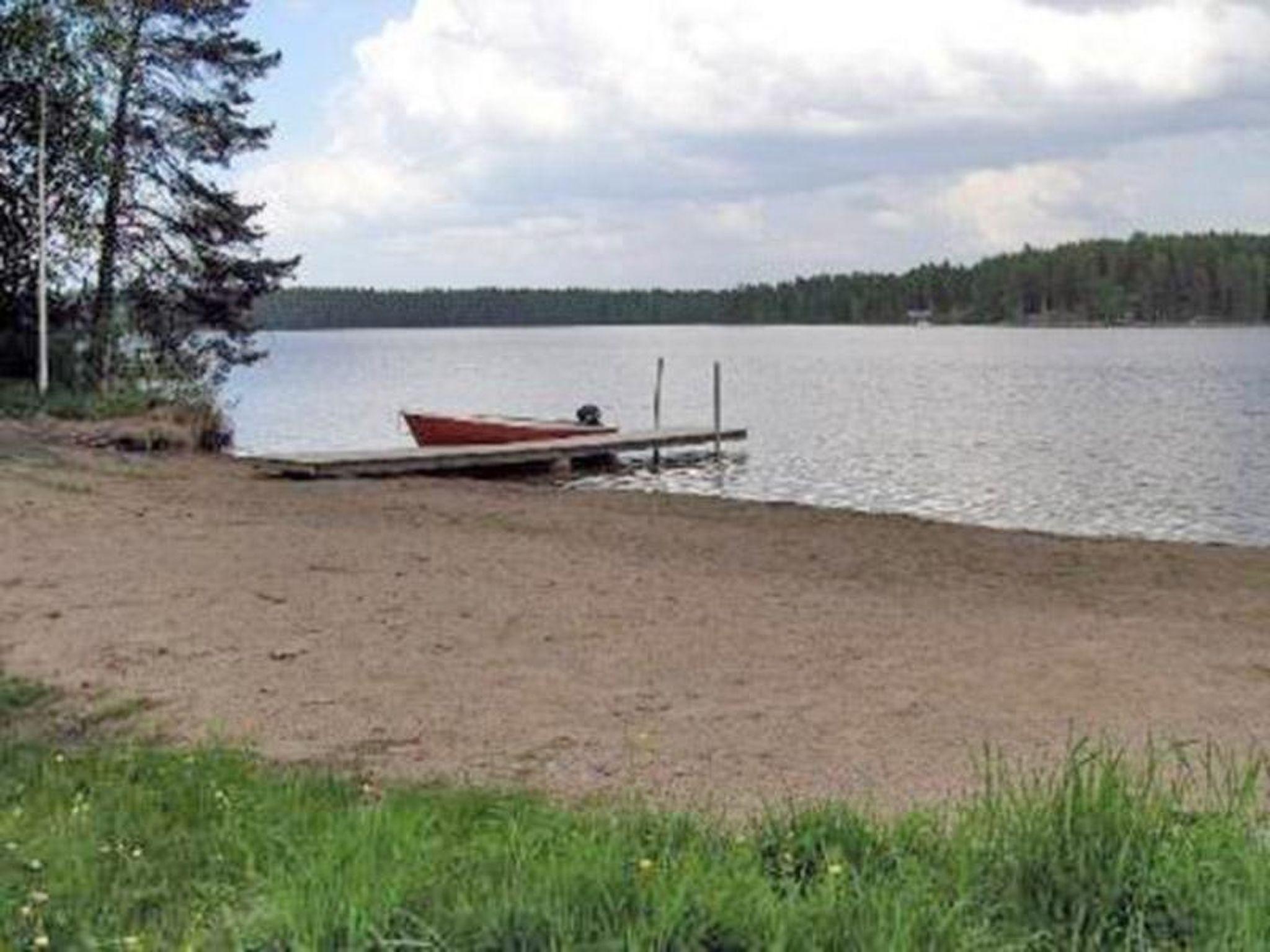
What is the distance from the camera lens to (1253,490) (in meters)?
26.0

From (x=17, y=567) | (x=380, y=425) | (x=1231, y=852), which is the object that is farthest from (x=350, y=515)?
(x=380, y=425)

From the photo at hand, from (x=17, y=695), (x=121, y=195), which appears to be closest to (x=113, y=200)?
(x=121, y=195)

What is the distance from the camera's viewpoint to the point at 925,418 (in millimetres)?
45469

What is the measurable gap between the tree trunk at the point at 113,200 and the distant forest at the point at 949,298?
89.1 meters

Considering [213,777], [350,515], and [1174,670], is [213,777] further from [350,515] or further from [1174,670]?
[350,515]

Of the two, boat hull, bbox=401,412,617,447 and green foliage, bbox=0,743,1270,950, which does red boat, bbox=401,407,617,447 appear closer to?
boat hull, bbox=401,412,617,447

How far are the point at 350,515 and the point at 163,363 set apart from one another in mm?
12888

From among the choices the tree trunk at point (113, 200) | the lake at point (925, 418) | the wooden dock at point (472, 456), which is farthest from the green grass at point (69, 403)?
the lake at point (925, 418)

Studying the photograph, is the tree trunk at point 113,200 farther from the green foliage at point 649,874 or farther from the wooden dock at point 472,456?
the green foliage at point 649,874

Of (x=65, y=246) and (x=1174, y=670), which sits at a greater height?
(x=65, y=246)

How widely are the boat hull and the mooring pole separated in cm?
1001

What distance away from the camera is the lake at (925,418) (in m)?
25.8

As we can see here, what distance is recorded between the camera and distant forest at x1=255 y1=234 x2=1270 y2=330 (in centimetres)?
13650

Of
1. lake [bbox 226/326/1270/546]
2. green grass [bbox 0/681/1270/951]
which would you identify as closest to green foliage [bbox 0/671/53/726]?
green grass [bbox 0/681/1270/951]
